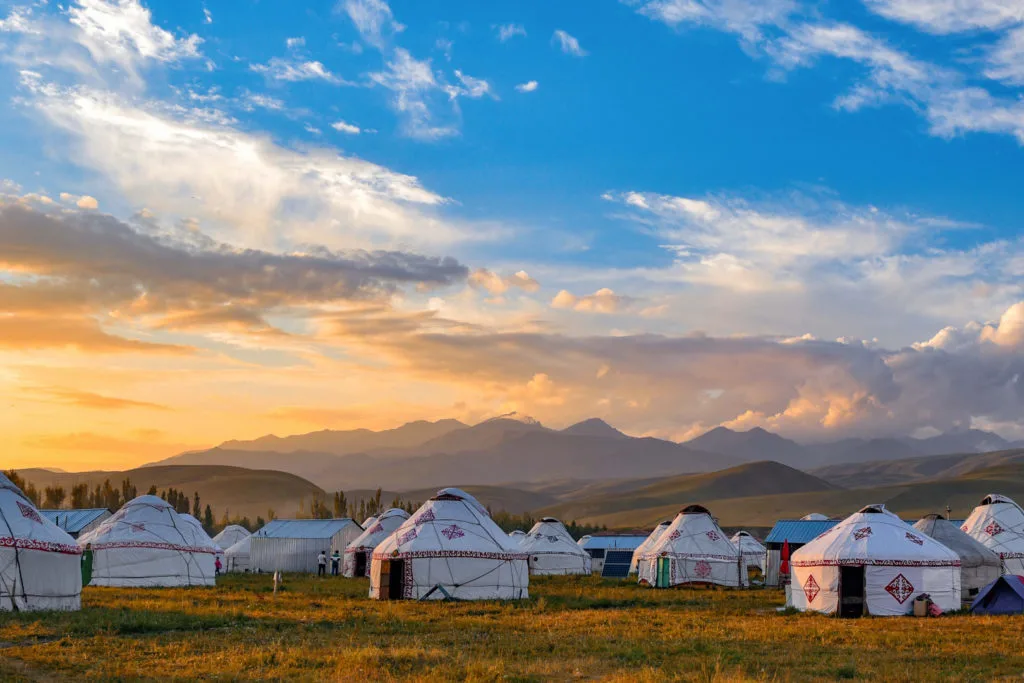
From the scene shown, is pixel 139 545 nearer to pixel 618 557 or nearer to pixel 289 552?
pixel 289 552

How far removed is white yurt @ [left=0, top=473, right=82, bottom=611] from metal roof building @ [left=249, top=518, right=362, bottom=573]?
112ft

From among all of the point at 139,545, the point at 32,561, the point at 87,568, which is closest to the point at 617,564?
the point at 139,545

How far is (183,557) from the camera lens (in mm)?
40344

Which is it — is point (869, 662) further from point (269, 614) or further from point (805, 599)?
point (269, 614)

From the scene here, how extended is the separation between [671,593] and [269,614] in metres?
18.7

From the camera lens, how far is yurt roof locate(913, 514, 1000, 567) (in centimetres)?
3294

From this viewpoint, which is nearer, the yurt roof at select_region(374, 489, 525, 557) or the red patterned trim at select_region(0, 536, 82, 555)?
the red patterned trim at select_region(0, 536, 82, 555)

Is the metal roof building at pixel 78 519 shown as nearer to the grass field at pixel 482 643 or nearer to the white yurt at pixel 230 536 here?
the white yurt at pixel 230 536

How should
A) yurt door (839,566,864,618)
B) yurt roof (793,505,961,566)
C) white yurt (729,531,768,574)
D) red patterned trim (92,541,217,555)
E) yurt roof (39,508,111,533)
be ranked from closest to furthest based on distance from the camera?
yurt roof (793,505,961,566), yurt door (839,566,864,618), red patterned trim (92,541,217,555), yurt roof (39,508,111,533), white yurt (729,531,768,574)

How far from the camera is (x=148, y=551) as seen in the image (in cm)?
3972

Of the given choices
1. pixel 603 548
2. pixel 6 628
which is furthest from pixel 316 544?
pixel 6 628

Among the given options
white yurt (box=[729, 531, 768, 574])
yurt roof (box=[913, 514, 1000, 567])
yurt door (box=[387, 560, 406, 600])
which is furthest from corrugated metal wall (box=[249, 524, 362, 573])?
yurt roof (box=[913, 514, 1000, 567])

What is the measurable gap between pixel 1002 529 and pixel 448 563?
75.1 feet

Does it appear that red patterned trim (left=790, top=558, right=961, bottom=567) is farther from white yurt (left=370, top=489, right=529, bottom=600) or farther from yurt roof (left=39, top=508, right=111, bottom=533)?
yurt roof (left=39, top=508, right=111, bottom=533)
